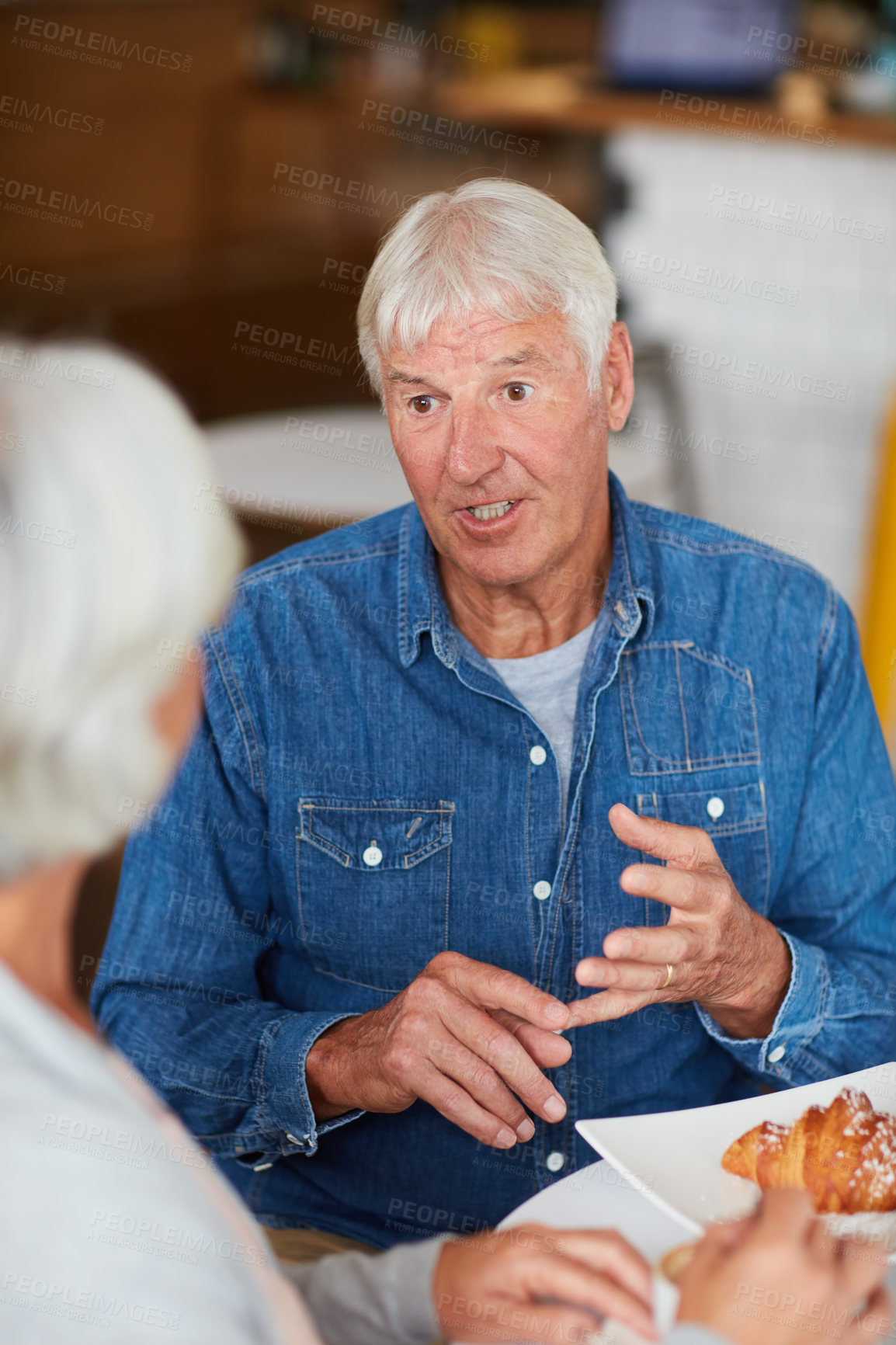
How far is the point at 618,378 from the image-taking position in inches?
51.3

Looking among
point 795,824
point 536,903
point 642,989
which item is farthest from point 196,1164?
point 795,824

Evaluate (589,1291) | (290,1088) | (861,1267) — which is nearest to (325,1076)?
(290,1088)

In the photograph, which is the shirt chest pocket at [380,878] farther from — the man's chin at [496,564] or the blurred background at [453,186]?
the blurred background at [453,186]

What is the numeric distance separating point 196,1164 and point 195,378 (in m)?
5.71

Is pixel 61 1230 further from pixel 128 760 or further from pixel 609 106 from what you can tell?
pixel 609 106

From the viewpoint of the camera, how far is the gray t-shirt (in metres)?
1.29

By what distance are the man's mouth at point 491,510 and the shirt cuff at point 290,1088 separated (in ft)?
1.52

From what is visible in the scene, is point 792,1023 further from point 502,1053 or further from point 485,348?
point 485,348

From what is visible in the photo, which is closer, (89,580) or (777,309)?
(89,580)

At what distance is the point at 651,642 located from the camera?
1.31 m

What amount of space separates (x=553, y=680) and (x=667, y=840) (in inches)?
12.2

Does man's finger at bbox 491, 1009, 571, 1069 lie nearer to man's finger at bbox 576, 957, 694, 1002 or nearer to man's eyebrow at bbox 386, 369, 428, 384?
man's finger at bbox 576, 957, 694, 1002

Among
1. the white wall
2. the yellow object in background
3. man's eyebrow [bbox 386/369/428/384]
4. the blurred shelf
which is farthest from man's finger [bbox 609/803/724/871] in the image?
the blurred shelf

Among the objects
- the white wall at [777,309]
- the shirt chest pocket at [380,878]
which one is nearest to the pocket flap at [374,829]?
the shirt chest pocket at [380,878]
